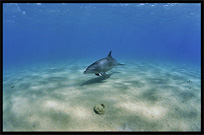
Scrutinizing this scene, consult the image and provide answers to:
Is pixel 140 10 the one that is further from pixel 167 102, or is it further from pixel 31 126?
pixel 31 126

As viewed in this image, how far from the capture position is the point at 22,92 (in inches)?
206

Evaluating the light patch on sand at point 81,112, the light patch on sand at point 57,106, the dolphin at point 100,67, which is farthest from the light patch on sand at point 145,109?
the dolphin at point 100,67

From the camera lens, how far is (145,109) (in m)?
3.91

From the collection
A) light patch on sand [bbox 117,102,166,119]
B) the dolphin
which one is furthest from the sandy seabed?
the dolphin

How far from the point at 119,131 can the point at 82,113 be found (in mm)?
1099

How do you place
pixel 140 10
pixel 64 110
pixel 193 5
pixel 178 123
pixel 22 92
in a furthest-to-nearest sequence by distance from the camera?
pixel 140 10
pixel 193 5
pixel 22 92
pixel 64 110
pixel 178 123

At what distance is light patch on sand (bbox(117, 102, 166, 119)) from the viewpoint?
3642 millimetres

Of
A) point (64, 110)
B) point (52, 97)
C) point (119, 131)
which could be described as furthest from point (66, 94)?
point (119, 131)

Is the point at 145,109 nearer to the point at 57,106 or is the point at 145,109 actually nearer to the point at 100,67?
the point at 57,106

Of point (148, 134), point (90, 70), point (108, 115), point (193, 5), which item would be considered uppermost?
point (193, 5)

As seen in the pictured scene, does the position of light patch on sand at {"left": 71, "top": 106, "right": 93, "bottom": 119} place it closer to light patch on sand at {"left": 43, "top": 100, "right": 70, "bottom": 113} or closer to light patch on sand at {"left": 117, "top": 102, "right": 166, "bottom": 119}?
light patch on sand at {"left": 43, "top": 100, "right": 70, "bottom": 113}

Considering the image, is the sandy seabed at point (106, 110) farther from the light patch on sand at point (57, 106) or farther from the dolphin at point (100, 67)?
the dolphin at point (100, 67)

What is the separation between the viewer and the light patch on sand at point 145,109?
Answer: 3.64m

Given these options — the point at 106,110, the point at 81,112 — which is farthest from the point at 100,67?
the point at 81,112
